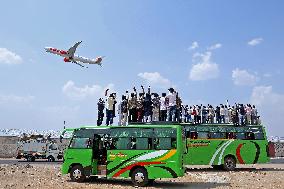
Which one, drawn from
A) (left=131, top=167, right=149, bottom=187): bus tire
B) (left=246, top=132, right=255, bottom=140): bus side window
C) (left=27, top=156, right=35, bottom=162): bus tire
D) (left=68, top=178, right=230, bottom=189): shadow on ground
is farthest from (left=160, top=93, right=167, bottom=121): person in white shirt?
(left=27, top=156, right=35, bottom=162): bus tire

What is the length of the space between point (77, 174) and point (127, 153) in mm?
2743

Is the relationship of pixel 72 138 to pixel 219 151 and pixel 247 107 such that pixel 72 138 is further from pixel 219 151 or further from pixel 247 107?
pixel 247 107

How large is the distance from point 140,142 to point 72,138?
3455 mm

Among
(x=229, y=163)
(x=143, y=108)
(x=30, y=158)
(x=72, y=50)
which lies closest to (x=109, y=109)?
(x=143, y=108)

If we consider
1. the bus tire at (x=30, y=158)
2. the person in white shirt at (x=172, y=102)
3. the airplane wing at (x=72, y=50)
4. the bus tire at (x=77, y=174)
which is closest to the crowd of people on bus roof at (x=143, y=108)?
the person in white shirt at (x=172, y=102)

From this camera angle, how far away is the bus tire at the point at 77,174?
17984mm

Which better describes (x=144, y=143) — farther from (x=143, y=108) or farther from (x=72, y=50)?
(x=72, y=50)

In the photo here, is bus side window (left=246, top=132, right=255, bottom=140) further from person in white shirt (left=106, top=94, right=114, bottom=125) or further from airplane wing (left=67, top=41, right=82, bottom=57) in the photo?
airplane wing (left=67, top=41, right=82, bottom=57)

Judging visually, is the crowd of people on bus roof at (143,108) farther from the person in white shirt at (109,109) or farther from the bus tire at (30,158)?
the bus tire at (30,158)

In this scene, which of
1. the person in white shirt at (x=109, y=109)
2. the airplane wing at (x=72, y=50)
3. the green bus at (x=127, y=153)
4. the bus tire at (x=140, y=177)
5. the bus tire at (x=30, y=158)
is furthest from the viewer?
the airplane wing at (x=72, y=50)

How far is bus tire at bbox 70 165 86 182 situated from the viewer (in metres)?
18.0

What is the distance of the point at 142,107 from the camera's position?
2464 cm

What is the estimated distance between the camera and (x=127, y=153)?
56.8 feet

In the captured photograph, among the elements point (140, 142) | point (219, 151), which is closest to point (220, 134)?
point (219, 151)
